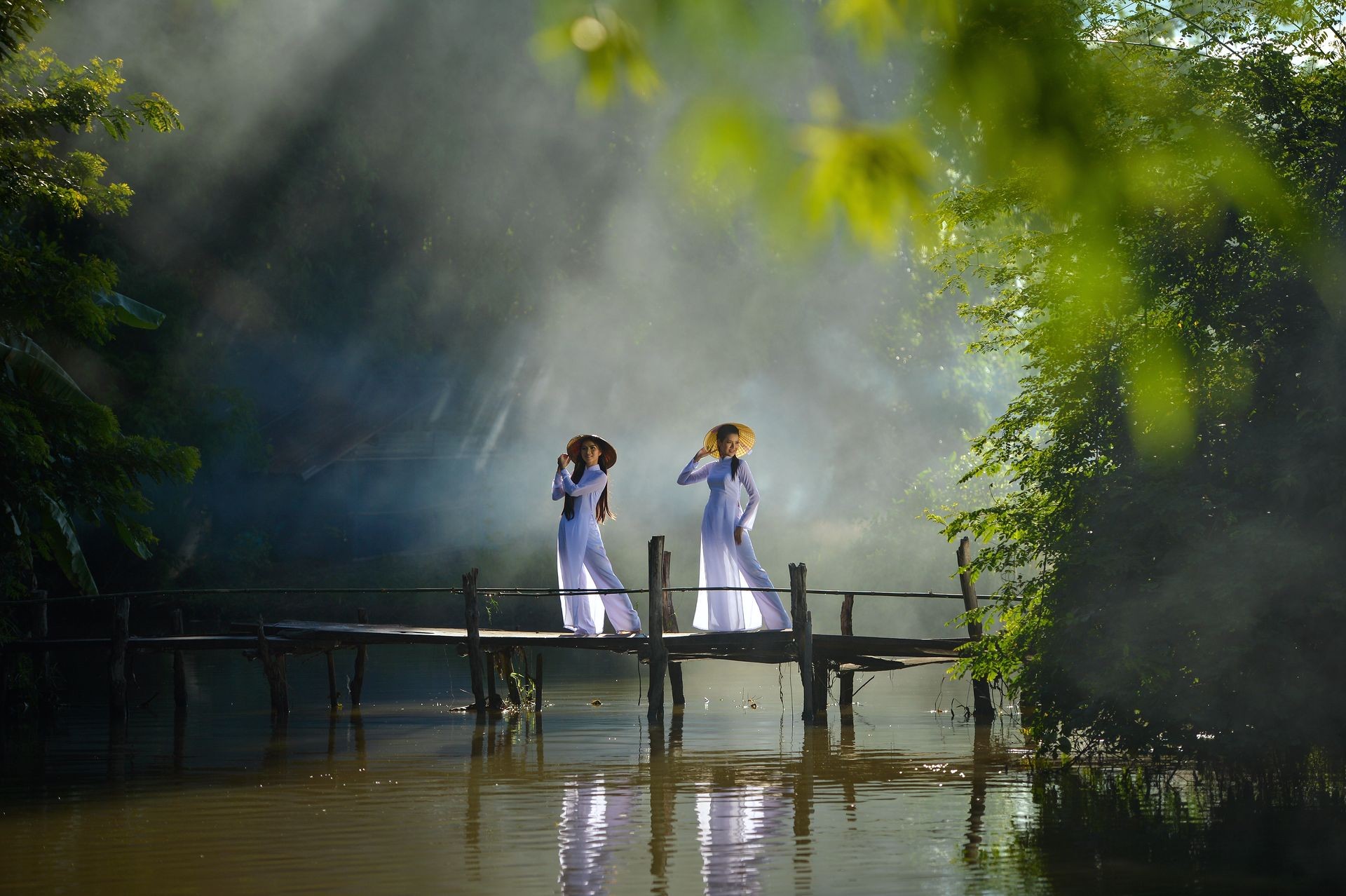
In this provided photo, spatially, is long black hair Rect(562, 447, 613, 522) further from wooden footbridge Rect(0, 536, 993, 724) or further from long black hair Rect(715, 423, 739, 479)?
long black hair Rect(715, 423, 739, 479)

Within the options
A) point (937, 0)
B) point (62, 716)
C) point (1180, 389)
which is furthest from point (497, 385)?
point (937, 0)

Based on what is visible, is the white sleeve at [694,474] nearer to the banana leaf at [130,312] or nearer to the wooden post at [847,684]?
the wooden post at [847,684]

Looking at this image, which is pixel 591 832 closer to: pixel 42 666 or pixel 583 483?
pixel 583 483

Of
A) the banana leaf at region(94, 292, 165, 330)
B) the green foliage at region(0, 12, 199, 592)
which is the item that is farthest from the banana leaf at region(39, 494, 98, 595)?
the banana leaf at region(94, 292, 165, 330)

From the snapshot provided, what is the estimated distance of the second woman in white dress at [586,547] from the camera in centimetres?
1672

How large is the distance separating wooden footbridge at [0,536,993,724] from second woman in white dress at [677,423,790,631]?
1.50 ft

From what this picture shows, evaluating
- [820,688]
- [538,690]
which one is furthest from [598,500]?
[820,688]

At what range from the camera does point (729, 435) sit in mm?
16453

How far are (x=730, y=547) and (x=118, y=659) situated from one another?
23.5 ft

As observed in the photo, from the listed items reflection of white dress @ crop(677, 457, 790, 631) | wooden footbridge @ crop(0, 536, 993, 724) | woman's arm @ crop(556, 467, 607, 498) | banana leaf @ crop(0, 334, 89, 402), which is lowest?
wooden footbridge @ crop(0, 536, 993, 724)

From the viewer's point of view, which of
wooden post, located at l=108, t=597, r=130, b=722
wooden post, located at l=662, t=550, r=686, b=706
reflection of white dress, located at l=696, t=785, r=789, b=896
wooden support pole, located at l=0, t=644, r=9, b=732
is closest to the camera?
reflection of white dress, located at l=696, t=785, r=789, b=896

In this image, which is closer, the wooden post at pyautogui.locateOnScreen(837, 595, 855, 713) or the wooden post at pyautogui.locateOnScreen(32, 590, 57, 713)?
the wooden post at pyautogui.locateOnScreen(837, 595, 855, 713)

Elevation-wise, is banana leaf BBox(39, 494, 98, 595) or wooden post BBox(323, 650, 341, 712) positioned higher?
banana leaf BBox(39, 494, 98, 595)

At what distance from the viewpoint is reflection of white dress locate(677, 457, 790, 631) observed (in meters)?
16.4
